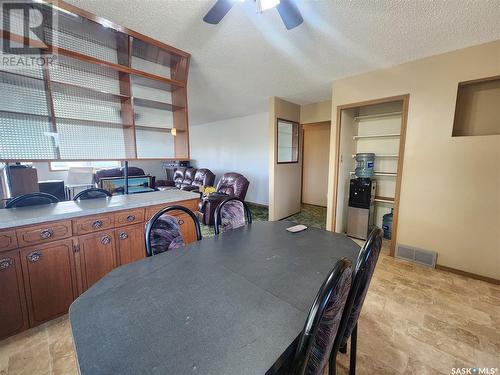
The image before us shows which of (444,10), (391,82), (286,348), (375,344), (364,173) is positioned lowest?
(375,344)

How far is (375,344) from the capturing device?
1582mm

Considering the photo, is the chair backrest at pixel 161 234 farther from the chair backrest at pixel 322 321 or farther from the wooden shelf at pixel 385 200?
the wooden shelf at pixel 385 200

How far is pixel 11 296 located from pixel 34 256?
30 centimetres

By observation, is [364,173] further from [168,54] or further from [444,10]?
[168,54]

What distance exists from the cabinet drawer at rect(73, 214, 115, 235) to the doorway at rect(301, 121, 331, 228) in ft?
13.3

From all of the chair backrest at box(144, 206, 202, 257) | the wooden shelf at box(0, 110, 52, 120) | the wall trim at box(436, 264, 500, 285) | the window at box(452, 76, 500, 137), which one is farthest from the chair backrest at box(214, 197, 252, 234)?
the window at box(452, 76, 500, 137)

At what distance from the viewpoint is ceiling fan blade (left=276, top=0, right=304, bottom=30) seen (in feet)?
5.03

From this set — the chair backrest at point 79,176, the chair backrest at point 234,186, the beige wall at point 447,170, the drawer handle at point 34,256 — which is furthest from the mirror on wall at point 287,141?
the chair backrest at point 79,176

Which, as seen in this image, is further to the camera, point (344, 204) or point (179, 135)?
point (344, 204)

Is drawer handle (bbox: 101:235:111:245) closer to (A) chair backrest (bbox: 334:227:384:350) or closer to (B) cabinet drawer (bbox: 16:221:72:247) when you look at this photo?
(B) cabinet drawer (bbox: 16:221:72:247)

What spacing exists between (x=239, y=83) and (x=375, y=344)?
364 cm

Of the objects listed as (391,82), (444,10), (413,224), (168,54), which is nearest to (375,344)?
(413,224)

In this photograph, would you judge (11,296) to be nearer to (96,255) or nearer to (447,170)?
(96,255)

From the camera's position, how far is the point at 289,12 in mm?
1595
